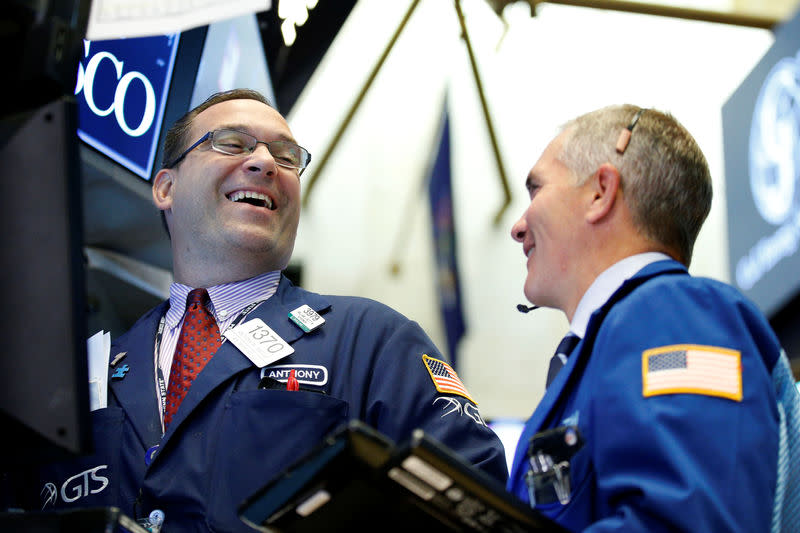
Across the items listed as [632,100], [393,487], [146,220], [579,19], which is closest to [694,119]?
[632,100]

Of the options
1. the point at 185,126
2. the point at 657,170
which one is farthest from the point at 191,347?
the point at 657,170

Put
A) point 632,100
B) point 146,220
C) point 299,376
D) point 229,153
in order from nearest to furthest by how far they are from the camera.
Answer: point 299,376, point 229,153, point 146,220, point 632,100

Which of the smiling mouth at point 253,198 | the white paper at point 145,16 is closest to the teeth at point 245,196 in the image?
the smiling mouth at point 253,198

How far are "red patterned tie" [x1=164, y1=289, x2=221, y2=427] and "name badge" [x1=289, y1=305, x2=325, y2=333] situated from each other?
183 mm

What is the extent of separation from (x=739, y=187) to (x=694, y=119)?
1239mm

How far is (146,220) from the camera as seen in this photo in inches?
119

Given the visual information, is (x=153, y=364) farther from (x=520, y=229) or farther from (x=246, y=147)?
(x=520, y=229)

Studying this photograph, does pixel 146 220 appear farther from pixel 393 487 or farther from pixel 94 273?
pixel 393 487

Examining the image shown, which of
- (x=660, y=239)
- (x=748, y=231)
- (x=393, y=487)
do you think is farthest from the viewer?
(x=748, y=231)

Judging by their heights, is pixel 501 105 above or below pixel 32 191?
below

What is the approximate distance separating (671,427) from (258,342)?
0.97 metres

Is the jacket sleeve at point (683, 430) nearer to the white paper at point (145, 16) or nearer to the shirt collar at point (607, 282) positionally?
the shirt collar at point (607, 282)

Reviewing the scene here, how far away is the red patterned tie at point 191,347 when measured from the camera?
1932mm

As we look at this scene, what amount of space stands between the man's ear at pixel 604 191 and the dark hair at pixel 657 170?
0.06ft
